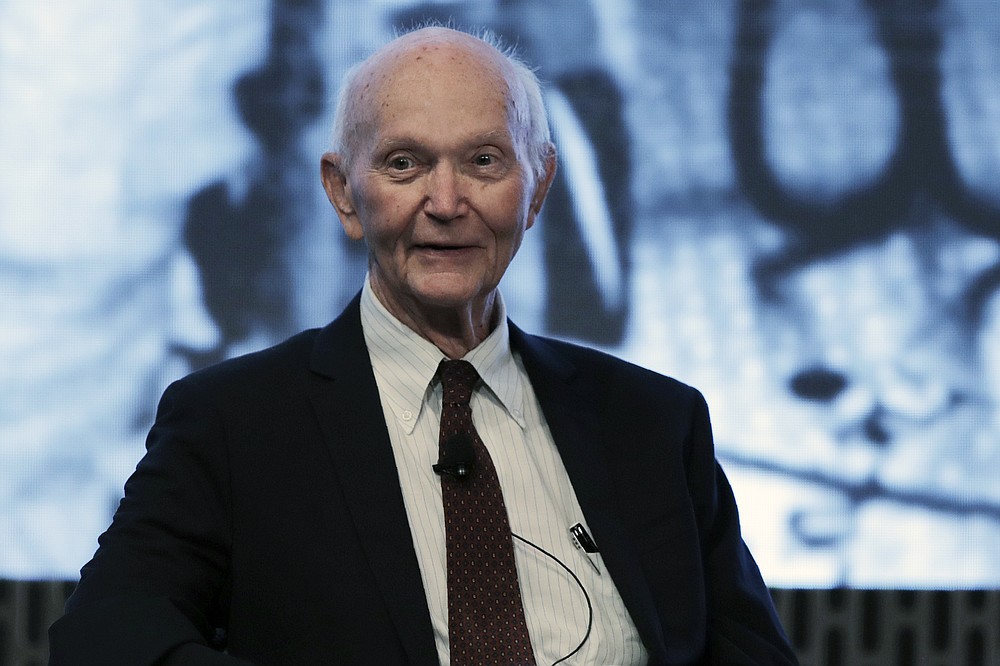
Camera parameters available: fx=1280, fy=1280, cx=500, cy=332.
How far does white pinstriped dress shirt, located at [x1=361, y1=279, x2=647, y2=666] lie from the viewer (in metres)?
1.88

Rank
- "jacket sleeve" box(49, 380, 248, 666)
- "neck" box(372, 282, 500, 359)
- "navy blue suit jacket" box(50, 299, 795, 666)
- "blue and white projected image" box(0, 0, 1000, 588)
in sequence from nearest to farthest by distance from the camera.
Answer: "jacket sleeve" box(49, 380, 248, 666)
"navy blue suit jacket" box(50, 299, 795, 666)
"neck" box(372, 282, 500, 359)
"blue and white projected image" box(0, 0, 1000, 588)

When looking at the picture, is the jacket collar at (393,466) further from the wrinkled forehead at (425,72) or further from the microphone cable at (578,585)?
the wrinkled forehead at (425,72)

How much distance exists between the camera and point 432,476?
1938 mm

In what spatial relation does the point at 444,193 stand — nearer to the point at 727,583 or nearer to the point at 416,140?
the point at 416,140

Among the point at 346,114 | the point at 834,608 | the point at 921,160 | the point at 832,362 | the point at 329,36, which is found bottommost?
the point at 834,608

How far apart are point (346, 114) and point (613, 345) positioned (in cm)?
131

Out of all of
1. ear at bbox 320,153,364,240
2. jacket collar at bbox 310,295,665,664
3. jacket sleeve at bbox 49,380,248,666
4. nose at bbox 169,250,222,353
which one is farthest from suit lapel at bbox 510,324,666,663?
nose at bbox 169,250,222,353

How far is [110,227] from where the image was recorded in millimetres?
3109

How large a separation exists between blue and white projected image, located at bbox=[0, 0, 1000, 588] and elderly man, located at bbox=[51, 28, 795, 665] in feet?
3.42

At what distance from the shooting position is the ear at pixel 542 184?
7.04ft

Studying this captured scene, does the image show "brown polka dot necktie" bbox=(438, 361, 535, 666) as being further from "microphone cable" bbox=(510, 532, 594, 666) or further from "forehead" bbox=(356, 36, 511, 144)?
"forehead" bbox=(356, 36, 511, 144)

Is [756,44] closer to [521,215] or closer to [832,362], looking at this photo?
[832,362]

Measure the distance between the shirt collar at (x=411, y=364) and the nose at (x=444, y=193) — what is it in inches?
8.7

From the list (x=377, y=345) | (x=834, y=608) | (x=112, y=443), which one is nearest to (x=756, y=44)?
(x=834, y=608)
